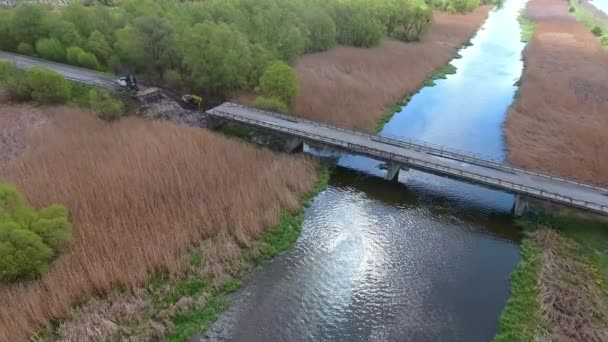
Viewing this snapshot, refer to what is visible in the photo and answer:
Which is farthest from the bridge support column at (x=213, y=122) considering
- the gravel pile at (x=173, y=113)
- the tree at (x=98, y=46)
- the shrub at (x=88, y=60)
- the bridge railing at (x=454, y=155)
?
the tree at (x=98, y=46)

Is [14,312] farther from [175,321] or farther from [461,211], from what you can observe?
[461,211]

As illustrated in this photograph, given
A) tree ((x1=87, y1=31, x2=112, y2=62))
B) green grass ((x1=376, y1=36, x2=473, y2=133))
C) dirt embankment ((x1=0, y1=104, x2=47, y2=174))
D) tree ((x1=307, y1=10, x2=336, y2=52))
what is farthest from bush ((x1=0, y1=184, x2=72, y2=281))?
tree ((x1=307, y1=10, x2=336, y2=52))

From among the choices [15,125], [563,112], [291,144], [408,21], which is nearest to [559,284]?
[291,144]

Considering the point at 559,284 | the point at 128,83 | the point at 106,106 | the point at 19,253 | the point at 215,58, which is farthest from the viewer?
the point at 215,58

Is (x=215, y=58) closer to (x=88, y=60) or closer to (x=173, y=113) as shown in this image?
(x=173, y=113)

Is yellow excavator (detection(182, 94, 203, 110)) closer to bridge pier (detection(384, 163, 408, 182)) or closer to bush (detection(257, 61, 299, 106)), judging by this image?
bush (detection(257, 61, 299, 106))

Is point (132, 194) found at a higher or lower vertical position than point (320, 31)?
lower

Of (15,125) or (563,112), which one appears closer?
(15,125)

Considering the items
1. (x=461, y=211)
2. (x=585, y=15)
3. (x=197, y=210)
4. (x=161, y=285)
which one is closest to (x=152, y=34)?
(x=197, y=210)

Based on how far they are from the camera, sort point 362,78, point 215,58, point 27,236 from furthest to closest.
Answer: point 362,78, point 215,58, point 27,236
